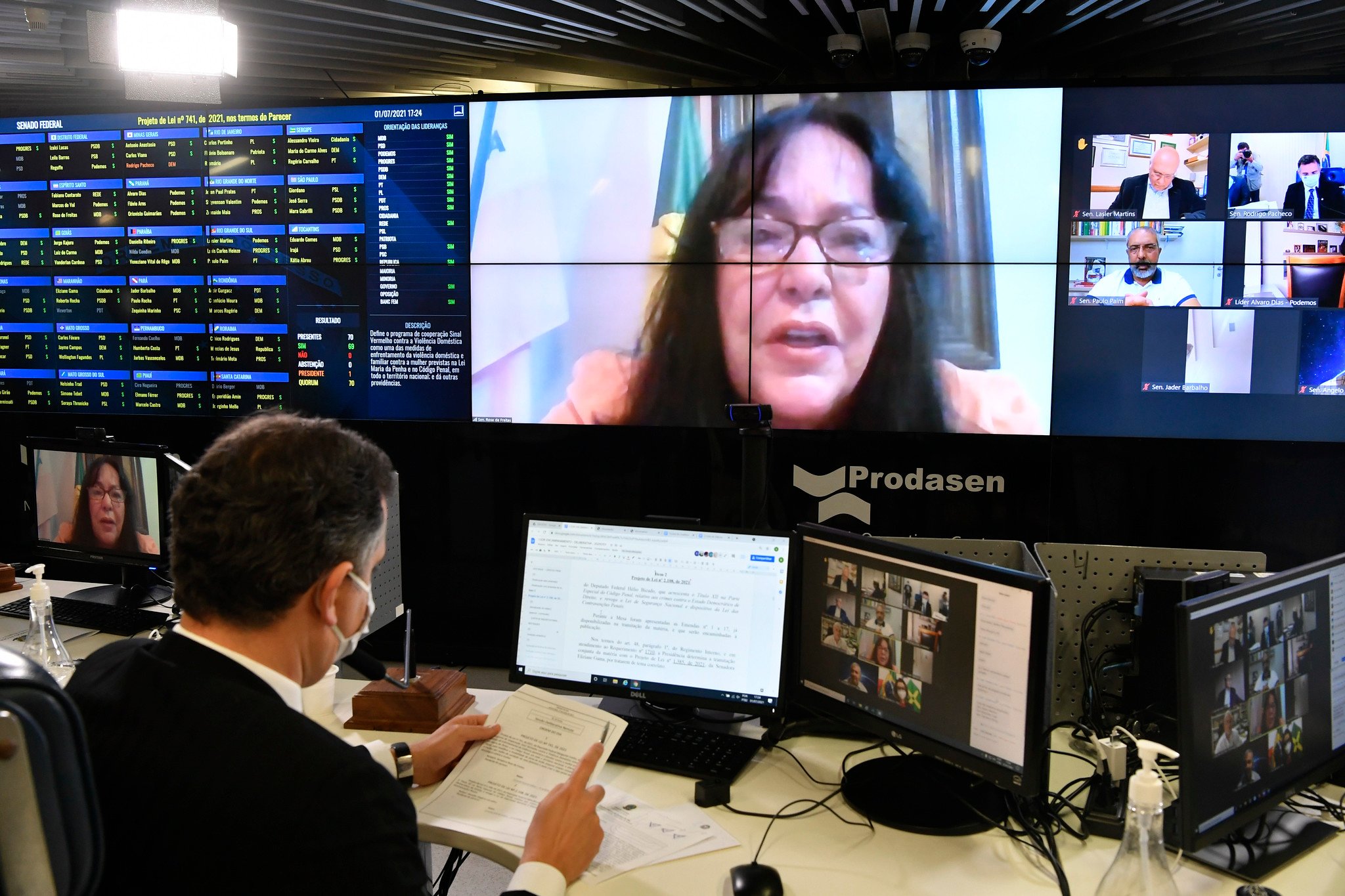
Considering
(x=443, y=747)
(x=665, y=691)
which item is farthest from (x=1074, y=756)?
(x=443, y=747)

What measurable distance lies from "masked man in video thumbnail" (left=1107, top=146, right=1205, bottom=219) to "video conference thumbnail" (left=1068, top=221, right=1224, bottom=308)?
0.05m

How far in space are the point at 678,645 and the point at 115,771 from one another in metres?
0.98

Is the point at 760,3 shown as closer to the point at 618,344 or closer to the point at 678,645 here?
the point at 618,344

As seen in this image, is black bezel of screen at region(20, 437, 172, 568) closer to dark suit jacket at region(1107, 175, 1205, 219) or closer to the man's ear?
the man's ear

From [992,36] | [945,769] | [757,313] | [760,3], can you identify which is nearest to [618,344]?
[757,313]

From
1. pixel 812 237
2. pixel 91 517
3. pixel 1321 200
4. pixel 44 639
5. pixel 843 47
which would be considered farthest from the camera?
pixel 843 47

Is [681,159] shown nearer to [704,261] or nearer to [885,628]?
[704,261]

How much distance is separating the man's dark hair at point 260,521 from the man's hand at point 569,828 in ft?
1.59

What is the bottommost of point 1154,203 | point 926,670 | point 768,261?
point 926,670

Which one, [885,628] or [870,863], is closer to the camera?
[870,863]

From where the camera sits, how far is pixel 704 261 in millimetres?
3846

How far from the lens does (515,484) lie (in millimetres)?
4035

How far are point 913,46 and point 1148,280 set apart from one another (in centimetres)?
152

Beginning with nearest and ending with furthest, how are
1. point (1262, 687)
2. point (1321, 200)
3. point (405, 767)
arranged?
1. point (1262, 687)
2. point (405, 767)
3. point (1321, 200)
